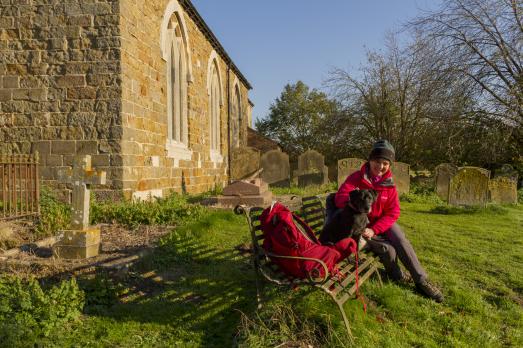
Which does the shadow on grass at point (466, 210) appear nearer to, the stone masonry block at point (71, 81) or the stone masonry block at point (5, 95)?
the stone masonry block at point (71, 81)

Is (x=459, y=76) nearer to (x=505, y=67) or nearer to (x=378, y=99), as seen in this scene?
(x=505, y=67)

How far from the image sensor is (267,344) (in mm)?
3061

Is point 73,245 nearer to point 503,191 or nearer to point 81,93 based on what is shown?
point 81,93

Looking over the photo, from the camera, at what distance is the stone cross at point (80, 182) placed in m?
5.10

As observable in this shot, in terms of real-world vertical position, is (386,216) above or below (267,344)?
above

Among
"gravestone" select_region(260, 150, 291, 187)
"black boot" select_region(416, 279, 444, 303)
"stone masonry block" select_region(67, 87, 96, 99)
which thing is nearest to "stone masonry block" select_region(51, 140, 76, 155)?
"stone masonry block" select_region(67, 87, 96, 99)

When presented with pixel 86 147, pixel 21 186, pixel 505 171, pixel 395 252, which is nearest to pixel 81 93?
pixel 86 147

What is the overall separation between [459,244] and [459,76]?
32.5 ft

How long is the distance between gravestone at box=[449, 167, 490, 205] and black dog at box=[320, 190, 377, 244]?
8.88 metres

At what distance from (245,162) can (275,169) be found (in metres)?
1.28

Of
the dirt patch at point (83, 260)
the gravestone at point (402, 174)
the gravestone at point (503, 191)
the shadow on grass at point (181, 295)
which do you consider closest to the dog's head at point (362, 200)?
the shadow on grass at point (181, 295)

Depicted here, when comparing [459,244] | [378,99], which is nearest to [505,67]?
[378,99]

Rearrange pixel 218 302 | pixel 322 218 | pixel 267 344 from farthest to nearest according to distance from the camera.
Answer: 1. pixel 322 218
2. pixel 218 302
3. pixel 267 344

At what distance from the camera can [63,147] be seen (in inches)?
314
